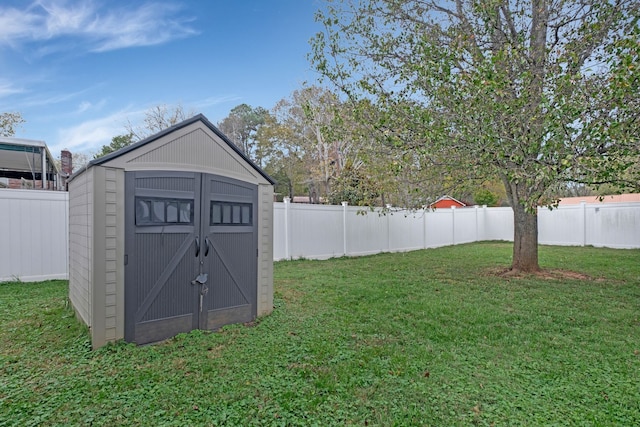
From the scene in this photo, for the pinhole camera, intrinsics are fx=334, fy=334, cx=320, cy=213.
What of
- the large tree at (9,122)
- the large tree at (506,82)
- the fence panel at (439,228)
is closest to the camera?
the large tree at (506,82)

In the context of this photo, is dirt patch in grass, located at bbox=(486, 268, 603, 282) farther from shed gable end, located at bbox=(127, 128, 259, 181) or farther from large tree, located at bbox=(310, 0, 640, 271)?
shed gable end, located at bbox=(127, 128, 259, 181)

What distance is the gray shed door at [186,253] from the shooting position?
321cm

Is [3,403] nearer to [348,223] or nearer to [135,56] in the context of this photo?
[348,223]

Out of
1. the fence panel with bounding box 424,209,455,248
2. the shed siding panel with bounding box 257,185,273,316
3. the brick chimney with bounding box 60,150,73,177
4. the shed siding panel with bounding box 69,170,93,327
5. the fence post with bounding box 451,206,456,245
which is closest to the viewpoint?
the shed siding panel with bounding box 69,170,93,327

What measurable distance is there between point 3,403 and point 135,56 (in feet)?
30.2

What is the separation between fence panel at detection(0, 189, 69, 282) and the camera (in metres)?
5.66

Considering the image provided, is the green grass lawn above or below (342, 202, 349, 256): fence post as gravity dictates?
below

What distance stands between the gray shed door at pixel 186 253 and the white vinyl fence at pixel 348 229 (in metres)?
4.11

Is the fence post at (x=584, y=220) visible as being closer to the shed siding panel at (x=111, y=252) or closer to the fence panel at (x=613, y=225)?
the fence panel at (x=613, y=225)

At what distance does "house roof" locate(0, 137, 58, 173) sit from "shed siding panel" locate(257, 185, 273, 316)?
20.9ft

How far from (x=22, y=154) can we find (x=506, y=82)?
34.0ft

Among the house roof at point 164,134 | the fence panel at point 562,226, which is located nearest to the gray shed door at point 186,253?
the house roof at point 164,134

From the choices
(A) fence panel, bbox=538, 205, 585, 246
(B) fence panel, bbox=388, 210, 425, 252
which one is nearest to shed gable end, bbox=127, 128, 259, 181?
(B) fence panel, bbox=388, 210, 425, 252

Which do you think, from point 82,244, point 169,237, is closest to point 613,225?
point 169,237
